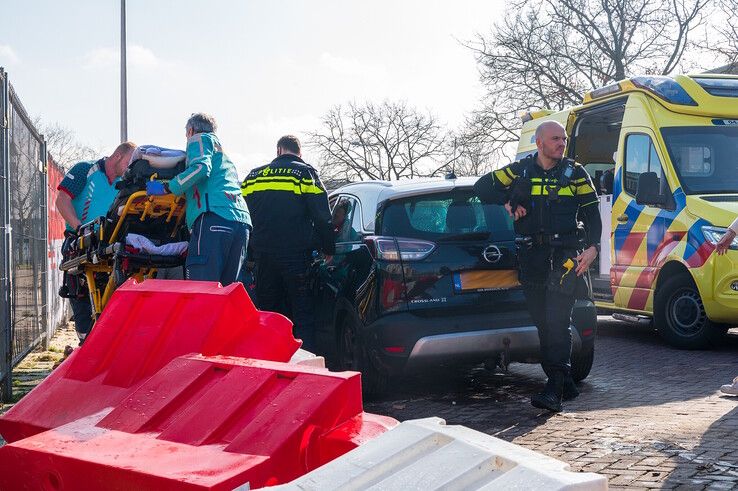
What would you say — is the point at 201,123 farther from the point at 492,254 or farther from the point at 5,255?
the point at 492,254

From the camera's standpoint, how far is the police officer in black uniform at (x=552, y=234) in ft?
21.0

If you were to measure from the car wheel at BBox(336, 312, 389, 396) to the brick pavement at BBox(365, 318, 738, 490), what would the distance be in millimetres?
134

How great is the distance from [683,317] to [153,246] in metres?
5.86

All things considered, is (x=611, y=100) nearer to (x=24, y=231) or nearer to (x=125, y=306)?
(x=24, y=231)

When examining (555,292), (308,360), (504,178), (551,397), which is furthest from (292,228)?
(308,360)

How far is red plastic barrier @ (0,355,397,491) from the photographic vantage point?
3035mm

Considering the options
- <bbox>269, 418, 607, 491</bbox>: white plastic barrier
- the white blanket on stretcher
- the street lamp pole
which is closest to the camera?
<bbox>269, 418, 607, 491</bbox>: white plastic barrier

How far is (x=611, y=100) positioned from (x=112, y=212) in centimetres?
680

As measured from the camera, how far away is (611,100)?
36.8 ft

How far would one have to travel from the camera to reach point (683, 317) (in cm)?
984

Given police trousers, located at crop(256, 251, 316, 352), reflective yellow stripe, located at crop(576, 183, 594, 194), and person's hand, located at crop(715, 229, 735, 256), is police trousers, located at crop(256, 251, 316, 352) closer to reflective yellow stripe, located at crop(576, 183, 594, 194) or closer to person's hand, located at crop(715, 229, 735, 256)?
reflective yellow stripe, located at crop(576, 183, 594, 194)

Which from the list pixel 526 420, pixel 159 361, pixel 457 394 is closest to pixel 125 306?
pixel 159 361

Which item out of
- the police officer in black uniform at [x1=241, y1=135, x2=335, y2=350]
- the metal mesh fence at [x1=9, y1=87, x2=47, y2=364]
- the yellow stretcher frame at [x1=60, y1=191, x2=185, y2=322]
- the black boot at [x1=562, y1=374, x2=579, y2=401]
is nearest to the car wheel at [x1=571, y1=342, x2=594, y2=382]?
the black boot at [x1=562, y1=374, x2=579, y2=401]

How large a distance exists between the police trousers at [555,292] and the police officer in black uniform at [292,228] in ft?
6.29
